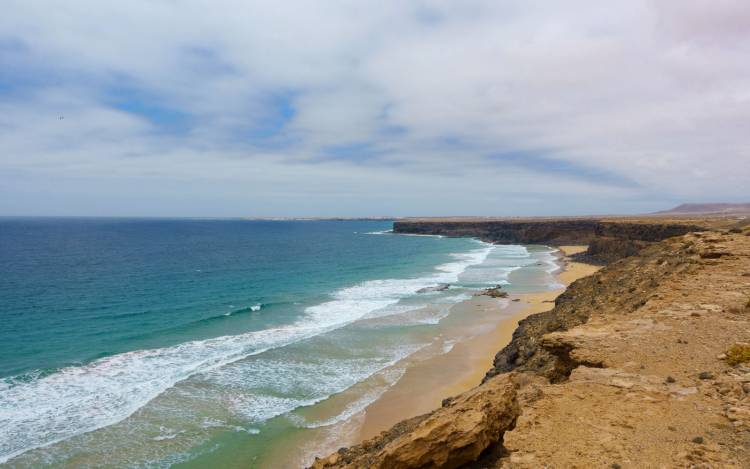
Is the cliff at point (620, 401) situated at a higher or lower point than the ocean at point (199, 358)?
higher

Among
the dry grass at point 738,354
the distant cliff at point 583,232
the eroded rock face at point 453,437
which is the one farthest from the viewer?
the distant cliff at point 583,232

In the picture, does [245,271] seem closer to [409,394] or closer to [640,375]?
[409,394]

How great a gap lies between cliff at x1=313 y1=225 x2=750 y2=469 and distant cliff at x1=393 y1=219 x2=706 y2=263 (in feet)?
135

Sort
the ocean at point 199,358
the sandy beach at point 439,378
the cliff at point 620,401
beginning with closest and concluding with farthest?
the cliff at point 620,401, the ocean at point 199,358, the sandy beach at point 439,378

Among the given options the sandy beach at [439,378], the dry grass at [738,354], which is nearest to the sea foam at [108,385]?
the sandy beach at [439,378]

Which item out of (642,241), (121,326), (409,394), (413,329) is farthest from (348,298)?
(642,241)

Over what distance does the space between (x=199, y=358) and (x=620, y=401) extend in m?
18.8

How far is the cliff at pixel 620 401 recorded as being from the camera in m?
6.09

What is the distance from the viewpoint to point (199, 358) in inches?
839

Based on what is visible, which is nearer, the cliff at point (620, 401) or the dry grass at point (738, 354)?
the cliff at point (620, 401)

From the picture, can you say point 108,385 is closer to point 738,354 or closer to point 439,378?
point 439,378

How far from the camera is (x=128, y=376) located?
744 inches

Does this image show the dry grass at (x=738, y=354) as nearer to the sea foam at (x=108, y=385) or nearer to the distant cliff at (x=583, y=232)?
the sea foam at (x=108, y=385)

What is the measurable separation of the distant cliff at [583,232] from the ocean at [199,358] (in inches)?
624
